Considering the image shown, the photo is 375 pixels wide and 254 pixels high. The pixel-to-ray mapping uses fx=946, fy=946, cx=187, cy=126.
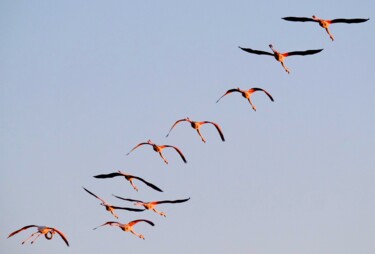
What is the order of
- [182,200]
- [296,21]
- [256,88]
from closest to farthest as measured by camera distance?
1. [182,200]
2. [296,21]
3. [256,88]

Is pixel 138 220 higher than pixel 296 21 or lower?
lower

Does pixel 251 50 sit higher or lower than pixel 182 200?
higher

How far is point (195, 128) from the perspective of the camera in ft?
165

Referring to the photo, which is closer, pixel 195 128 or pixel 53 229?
pixel 53 229

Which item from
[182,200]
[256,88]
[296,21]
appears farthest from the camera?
[256,88]

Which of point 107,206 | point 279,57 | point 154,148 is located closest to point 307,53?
→ point 279,57

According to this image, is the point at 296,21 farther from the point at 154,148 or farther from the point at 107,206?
the point at 107,206

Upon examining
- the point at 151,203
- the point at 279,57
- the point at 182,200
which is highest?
the point at 279,57

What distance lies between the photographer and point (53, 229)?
4700 centimetres

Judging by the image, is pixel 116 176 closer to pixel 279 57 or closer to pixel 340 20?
pixel 279 57

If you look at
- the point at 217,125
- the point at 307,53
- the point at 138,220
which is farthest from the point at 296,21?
the point at 138,220

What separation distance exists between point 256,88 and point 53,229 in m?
13.2

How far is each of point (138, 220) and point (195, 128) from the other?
5815 mm

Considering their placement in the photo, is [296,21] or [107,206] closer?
[296,21]
